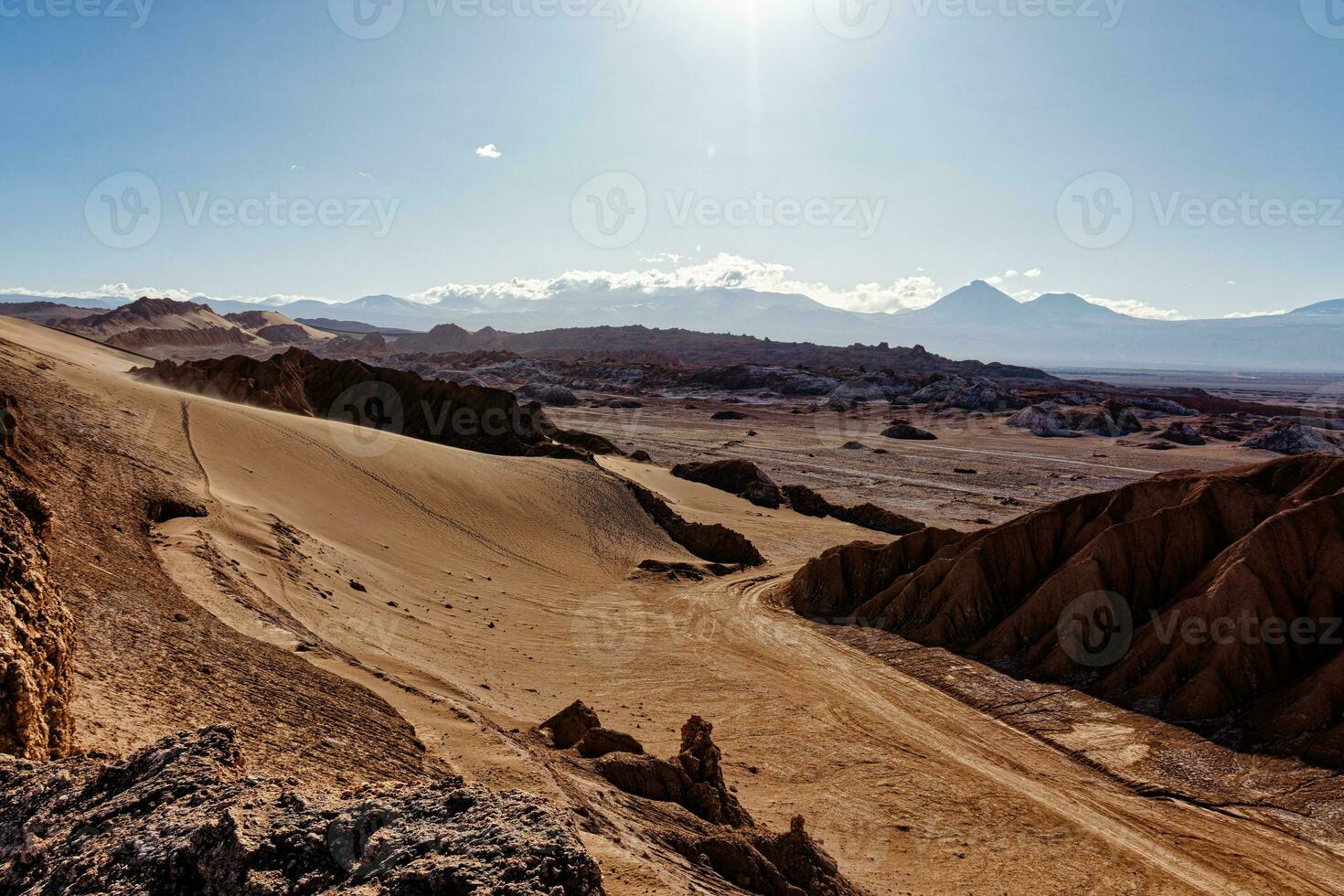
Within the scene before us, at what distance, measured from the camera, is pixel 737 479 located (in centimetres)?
4134

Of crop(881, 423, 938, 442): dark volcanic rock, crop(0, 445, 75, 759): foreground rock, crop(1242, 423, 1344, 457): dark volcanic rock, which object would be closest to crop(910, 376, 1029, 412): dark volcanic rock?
crop(881, 423, 938, 442): dark volcanic rock

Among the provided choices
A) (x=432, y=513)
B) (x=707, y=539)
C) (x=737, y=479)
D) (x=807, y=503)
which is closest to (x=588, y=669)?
(x=432, y=513)

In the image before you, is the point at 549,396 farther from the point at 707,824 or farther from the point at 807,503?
the point at 707,824

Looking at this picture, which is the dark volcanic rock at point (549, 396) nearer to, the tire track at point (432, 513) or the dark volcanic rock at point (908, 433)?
the dark volcanic rock at point (908, 433)

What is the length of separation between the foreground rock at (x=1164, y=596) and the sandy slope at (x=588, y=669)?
107 inches

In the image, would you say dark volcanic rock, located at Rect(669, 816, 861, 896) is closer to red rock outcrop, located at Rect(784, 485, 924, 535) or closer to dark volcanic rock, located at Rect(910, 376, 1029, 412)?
red rock outcrop, located at Rect(784, 485, 924, 535)

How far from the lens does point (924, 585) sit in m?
21.1

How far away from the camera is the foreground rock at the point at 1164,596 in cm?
1471

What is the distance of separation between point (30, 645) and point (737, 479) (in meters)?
36.3

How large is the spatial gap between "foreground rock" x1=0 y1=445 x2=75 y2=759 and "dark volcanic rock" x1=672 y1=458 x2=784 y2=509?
33624 millimetres

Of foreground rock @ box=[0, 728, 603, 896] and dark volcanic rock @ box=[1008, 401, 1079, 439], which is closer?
foreground rock @ box=[0, 728, 603, 896]

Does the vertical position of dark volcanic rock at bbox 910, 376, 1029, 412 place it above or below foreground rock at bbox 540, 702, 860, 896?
above

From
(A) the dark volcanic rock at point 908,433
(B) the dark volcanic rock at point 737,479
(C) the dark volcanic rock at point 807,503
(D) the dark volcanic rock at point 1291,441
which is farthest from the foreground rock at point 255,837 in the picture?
(D) the dark volcanic rock at point 1291,441

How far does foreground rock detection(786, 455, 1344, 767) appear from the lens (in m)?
14.7
